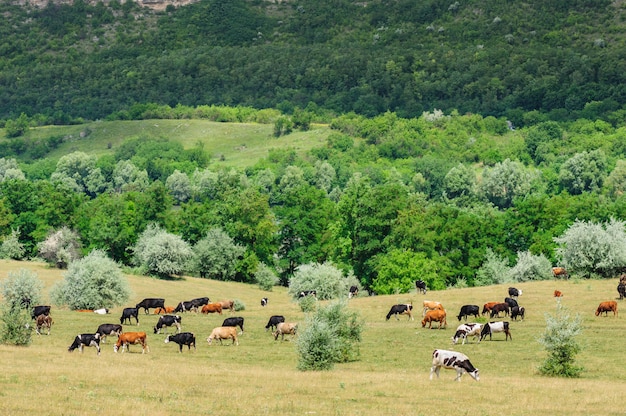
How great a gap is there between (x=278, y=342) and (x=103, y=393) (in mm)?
21790

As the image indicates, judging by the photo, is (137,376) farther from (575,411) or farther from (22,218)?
(22,218)

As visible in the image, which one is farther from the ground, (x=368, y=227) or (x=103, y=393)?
(x=368, y=227)

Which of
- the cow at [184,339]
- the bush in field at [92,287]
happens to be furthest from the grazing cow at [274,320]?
the bush in field at [92,287]

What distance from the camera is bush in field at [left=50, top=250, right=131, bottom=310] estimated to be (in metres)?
73.9

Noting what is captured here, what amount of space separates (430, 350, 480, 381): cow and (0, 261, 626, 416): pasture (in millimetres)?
409

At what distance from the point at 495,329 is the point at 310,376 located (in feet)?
56.2

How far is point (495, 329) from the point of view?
56.2 m

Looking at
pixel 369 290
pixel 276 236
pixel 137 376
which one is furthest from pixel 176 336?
pixel 276 236

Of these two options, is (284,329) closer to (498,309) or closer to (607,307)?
(498,309)

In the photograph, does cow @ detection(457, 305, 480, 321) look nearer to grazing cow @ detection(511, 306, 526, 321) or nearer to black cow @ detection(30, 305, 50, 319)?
grazing cow @ detection(511, 306, 526, 321)

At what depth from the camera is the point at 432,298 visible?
73.9 meters

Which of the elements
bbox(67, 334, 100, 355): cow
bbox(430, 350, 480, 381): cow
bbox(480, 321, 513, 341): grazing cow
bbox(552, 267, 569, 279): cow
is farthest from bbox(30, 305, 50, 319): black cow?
bbox(552, 267, 569, 279): cow

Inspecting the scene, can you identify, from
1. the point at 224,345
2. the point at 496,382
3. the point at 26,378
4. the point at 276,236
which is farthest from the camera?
the point at 276,236

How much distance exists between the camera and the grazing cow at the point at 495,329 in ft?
182
